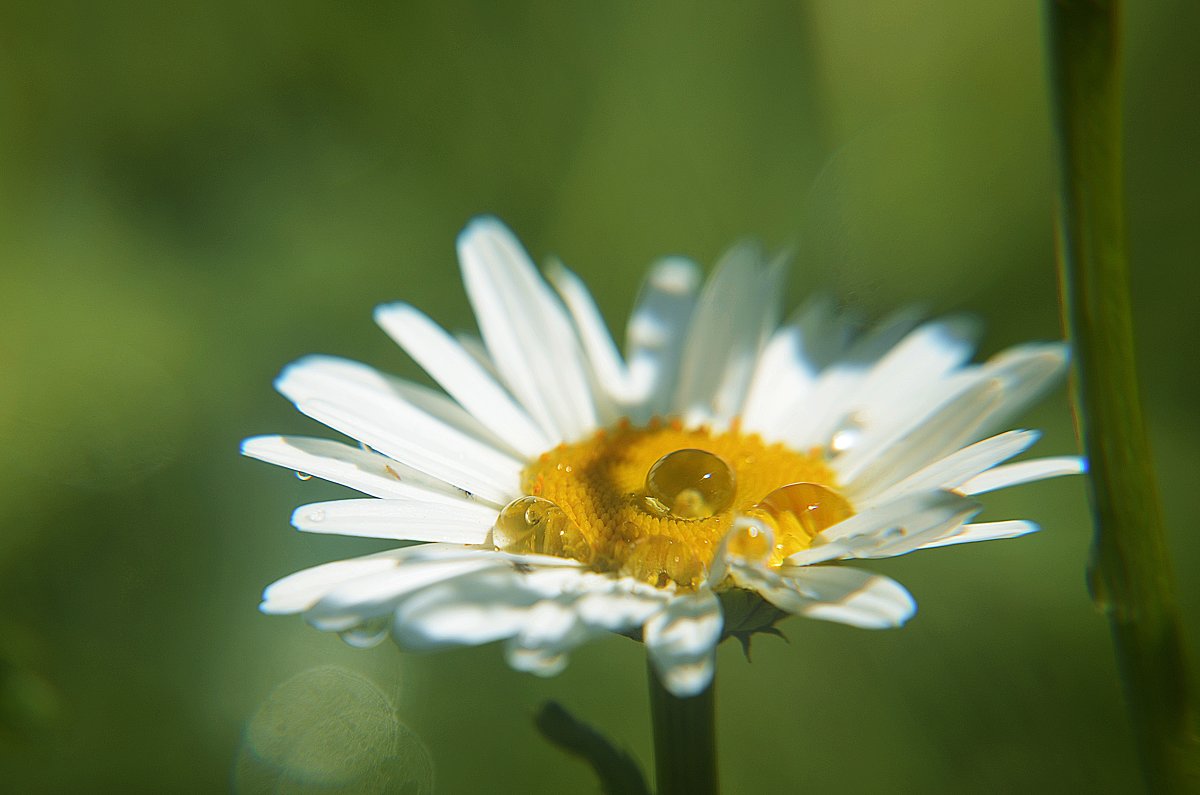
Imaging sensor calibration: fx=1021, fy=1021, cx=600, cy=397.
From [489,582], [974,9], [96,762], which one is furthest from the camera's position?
[974,9]

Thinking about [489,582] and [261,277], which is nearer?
[489,582]

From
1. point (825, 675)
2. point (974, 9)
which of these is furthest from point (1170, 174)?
point (825, 675)

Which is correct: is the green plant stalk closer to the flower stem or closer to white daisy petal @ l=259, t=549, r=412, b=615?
the flower stem

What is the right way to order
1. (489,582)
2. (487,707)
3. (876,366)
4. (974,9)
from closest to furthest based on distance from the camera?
(489,582)
(876,366)
(487,707)
(974,9)

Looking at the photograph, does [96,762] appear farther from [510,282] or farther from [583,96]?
[583,96]

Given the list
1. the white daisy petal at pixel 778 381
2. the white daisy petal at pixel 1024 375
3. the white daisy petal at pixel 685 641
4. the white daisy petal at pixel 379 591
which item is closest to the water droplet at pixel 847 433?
the white daisy petal at pixel 778 381

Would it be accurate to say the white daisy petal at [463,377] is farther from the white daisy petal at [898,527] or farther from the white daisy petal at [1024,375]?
the white daisy petal at [1024,375]
